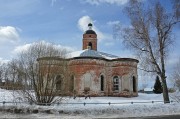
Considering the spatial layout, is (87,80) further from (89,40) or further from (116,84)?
(89,40)

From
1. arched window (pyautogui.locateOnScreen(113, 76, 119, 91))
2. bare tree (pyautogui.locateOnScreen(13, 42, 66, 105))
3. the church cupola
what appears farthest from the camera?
the church cupola

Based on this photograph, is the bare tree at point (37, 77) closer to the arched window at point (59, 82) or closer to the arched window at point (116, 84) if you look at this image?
the arched window at point (59, 82)

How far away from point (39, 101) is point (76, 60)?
17.6 meters

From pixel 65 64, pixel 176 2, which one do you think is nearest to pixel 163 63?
pixel 176 2

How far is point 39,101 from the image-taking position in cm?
2528

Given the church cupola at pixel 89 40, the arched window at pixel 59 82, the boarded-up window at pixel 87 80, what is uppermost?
the church cupola at pixel 89 40

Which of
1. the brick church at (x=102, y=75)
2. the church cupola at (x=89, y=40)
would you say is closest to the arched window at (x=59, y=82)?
the brick church at (x=102, y=75)

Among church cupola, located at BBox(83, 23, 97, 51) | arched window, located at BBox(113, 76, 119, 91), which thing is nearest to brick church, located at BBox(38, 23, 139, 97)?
arched window, located at BBox(113, 76, 119, 91)

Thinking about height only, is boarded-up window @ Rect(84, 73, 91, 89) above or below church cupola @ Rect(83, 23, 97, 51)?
below

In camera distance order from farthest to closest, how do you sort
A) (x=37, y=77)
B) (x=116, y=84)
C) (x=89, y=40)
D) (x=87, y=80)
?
(x=89, y=40), (x=116, y=84), (x=87, y=80), (x=37, y=77)

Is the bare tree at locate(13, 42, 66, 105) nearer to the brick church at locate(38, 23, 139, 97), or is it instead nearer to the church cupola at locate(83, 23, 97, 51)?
the brick church at locate(38, 23, 139, 97)

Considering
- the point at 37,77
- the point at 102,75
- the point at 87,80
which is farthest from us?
the point at 102,75

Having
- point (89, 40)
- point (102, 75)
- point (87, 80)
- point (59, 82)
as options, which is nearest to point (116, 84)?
point (102, 75)

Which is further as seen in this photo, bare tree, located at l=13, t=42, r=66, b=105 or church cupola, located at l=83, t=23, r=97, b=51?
church cupola, located at l=83, t=23, r=97, b=51
